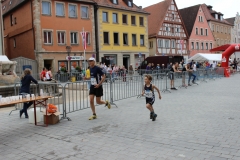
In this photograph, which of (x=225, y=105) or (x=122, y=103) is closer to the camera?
(x=225, y=105)

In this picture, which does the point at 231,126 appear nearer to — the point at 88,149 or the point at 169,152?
the point at 169,152

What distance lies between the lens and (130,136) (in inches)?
239

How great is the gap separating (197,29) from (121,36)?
21857mm

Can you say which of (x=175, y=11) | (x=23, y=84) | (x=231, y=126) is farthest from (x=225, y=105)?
(x=175, y=11)

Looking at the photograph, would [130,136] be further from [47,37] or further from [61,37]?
[61,37]

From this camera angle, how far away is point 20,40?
32.3 m

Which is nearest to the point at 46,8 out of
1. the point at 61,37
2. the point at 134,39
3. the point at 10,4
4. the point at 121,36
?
the point at 61,37

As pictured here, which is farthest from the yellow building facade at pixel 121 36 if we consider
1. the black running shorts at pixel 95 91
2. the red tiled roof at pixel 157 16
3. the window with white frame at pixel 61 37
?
the black running shorts at pixel 95 91

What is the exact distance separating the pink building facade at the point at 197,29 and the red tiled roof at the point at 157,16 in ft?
29.0

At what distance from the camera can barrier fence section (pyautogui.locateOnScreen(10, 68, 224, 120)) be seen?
8.80m

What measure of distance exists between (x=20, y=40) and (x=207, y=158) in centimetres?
3156

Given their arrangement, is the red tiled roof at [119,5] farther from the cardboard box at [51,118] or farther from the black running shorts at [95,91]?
the cardboard box at [51,118]

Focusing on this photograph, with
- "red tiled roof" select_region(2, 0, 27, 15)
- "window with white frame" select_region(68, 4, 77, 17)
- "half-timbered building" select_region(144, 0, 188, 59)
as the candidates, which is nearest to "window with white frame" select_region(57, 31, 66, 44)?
"window with white frame" select_region(68, 4, 77, 17)

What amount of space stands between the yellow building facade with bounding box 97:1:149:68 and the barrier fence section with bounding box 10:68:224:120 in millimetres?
18445
